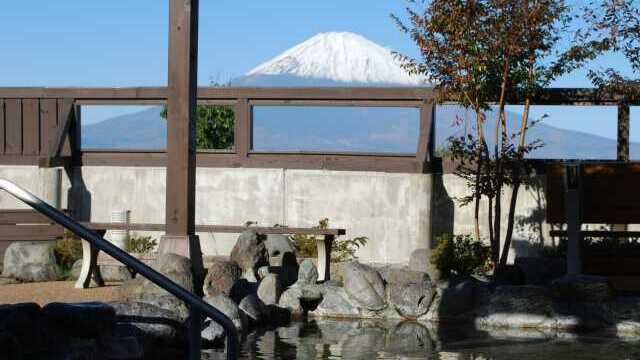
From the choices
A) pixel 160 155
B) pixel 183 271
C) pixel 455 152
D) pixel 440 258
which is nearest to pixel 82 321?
pixel 183 271

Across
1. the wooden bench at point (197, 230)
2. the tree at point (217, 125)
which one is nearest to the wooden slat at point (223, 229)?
the wooden bench at point (197, 230)

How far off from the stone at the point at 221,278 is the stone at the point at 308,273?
0.84m

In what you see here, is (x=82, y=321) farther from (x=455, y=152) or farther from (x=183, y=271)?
(x=455, y=152)

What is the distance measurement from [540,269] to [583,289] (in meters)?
2.08

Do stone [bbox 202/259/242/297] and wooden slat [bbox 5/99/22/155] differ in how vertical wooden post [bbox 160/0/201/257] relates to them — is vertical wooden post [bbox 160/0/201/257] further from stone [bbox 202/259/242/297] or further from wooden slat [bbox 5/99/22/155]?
wooden slat [bbox 5/99/22/155]

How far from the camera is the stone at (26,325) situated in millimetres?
8141

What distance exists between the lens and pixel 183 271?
12891 mm

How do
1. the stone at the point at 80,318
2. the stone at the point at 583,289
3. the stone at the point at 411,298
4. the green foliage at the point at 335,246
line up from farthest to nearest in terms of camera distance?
the green foliage at the point at 335,246 < the stone at the point at 411,298 < the stone at the point at 583,289 < the stone at the point at 80,318

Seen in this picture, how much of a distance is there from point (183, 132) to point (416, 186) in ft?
14.4

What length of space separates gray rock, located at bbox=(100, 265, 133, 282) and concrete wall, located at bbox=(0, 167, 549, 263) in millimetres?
2682

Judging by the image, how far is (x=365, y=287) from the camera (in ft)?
42.8

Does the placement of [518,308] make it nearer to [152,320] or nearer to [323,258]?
[323,258]

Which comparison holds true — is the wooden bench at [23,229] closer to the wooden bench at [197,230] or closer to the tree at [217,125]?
the wooden bench at [197,230]

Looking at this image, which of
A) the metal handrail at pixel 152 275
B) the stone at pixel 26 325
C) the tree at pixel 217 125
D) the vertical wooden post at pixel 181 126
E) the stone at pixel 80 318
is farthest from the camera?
the tree at pixel 217 125
